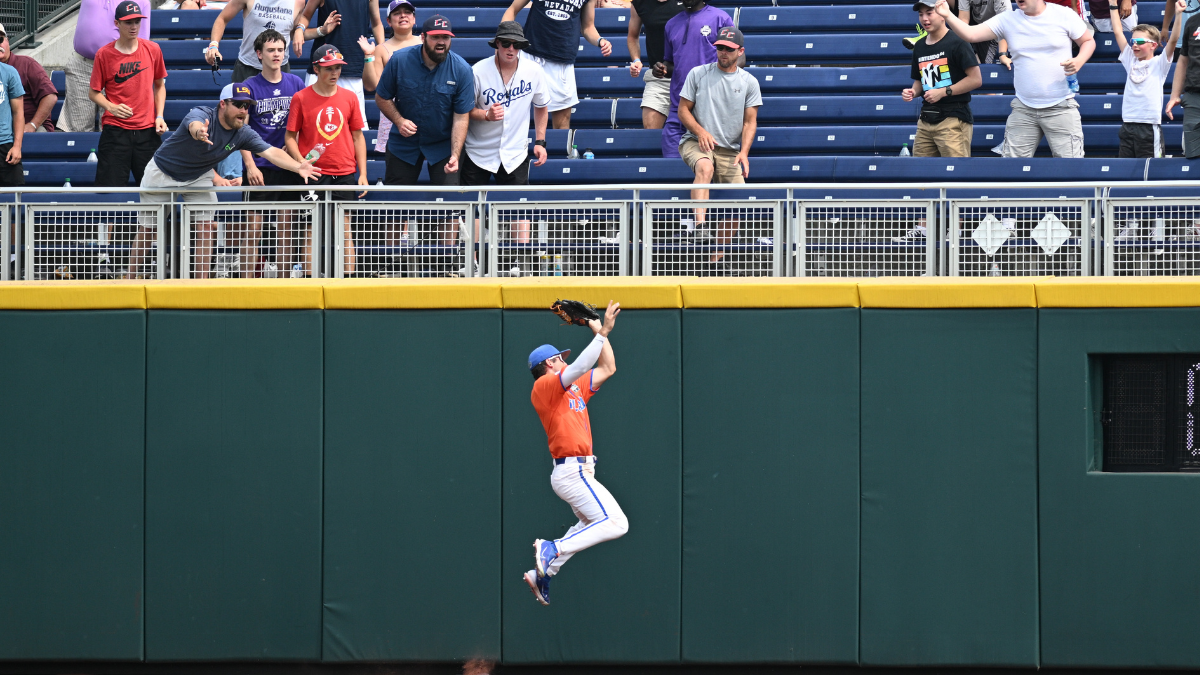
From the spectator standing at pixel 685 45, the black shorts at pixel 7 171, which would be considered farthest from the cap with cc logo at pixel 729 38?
the black shorts at pixel 7 171

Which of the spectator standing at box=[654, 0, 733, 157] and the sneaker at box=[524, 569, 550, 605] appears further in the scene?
the spectator standing at box=[654, 0, 733, 157]

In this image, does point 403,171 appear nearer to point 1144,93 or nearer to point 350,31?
point 350,31

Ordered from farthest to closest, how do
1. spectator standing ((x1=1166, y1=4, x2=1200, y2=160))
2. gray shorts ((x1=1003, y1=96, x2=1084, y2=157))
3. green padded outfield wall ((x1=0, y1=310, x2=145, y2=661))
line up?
gray shorts ((x1=1003, y1=96, x2=1084, y2=157)) → spectator standing ((x1=1166, y1=4, x2=1200, y2=160)) → green padded outfield wall ((x1=0, y1=310, x2=145, y2=661))

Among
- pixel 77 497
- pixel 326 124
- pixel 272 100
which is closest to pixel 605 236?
pixel 326 124

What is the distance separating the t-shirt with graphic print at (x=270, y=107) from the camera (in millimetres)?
9867

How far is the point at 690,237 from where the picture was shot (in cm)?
812

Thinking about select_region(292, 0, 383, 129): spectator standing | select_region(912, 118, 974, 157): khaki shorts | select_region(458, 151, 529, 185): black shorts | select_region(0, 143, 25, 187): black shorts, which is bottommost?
select_region(458, 151, 529, 185): black shorts

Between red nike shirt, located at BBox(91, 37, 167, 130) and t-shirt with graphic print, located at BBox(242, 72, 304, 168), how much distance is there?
0.96 meters

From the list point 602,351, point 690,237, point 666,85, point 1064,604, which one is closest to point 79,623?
point 602,351

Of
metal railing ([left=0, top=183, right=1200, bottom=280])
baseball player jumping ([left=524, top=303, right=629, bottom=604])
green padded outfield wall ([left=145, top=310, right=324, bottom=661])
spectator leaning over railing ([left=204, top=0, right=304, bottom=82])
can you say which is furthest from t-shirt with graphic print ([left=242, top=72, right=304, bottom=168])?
baseball player jumping ([left=524, top=303, right=629, bottom=604])

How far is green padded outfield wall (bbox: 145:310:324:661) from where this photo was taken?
797 cm

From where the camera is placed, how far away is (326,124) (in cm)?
930

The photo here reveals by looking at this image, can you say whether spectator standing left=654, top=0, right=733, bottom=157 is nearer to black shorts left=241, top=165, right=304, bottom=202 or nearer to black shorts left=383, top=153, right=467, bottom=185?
black shorts left=383, top=153, right=467, bottom=185

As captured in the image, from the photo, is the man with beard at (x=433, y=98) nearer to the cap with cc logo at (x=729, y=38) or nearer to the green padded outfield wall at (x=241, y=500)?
the cap with cc logo at (x=729, y=38)
